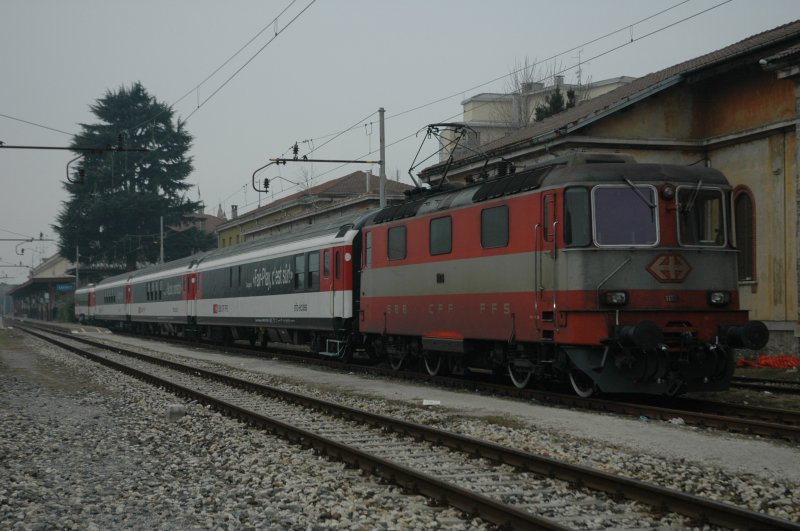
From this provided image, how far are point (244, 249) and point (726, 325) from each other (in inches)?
809

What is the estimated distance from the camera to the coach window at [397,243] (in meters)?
18.2

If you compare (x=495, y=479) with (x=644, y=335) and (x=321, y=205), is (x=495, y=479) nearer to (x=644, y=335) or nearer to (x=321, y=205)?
(x=644, y=335)

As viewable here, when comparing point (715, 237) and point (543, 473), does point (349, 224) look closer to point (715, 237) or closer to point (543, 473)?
point (715, 237)

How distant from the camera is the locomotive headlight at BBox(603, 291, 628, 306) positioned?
12406mm

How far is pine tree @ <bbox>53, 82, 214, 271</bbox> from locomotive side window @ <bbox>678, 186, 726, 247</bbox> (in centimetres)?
6210

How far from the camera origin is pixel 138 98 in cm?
7594

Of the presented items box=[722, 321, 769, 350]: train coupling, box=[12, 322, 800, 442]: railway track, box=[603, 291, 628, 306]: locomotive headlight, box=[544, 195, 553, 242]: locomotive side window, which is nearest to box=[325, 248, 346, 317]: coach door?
box=[12, 322, 800, 442]: railway track

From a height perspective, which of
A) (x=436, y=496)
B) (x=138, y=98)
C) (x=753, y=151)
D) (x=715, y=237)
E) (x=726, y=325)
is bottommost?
(x=436, y=496)

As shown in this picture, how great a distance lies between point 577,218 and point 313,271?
1149 centimetres

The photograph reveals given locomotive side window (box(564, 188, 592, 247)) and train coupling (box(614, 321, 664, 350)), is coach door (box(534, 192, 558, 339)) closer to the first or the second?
locomotive side window (box(564, 188, 592, 247))

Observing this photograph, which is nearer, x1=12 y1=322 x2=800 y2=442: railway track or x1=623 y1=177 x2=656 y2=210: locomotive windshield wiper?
x1=12 y1=322 x2=800 y2=442: railway track

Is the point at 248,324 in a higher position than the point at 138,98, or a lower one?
lower

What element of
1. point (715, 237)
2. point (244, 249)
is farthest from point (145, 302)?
point (715, 237)

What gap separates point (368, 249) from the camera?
2000cm
